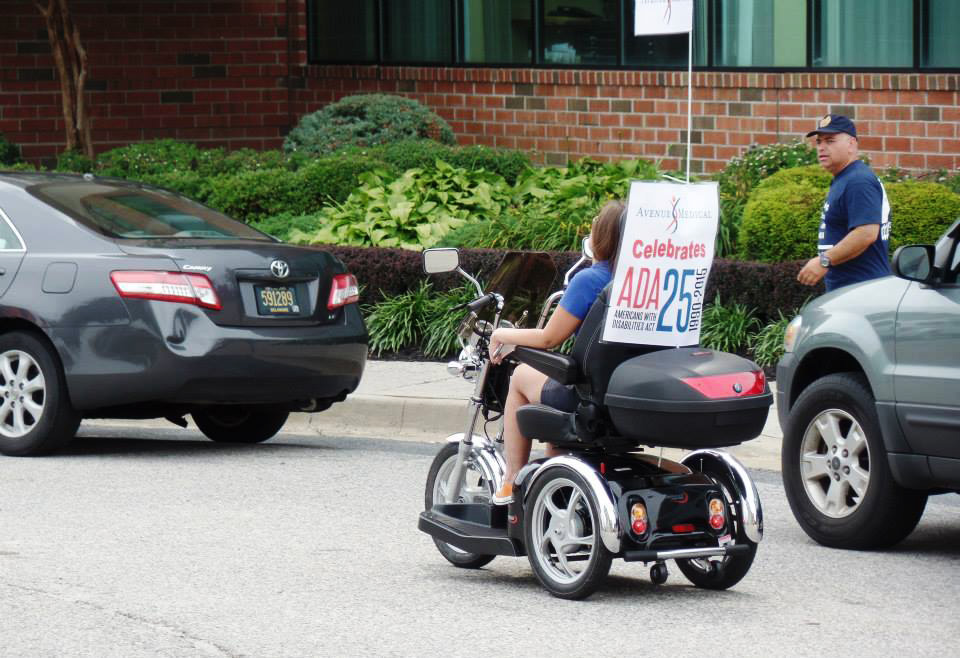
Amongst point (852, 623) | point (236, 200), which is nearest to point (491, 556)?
point (852, 623)

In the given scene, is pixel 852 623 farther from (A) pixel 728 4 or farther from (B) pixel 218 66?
(B) pixel 218 66

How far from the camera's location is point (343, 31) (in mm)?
21562

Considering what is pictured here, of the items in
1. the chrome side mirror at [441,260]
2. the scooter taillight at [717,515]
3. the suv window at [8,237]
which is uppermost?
the chrome side mirror at [441,260]

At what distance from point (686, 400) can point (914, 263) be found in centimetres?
165

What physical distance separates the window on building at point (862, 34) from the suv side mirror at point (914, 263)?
33.1 ft

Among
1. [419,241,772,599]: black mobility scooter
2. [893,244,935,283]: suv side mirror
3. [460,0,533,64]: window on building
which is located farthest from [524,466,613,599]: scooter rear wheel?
[460,0,533,64]: window on building

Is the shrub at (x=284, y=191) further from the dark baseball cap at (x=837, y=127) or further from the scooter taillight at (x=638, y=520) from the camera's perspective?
the scooter taillight at (x=638, y=520)

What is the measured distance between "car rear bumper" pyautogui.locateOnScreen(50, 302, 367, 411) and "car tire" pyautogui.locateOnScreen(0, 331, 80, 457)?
0.10m

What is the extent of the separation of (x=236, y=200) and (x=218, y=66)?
6158 millimetres

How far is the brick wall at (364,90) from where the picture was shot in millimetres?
17109

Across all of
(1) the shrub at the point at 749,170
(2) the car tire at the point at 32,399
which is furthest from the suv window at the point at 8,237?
(1) the shrub at the point at 749,170

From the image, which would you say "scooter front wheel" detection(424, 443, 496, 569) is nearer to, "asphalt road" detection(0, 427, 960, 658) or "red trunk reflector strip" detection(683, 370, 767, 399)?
"asphalt road" detection(0, 427, 960, 658)

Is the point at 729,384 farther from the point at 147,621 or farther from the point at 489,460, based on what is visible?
the point at 147,621

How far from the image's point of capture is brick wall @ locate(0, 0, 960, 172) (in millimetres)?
17109
